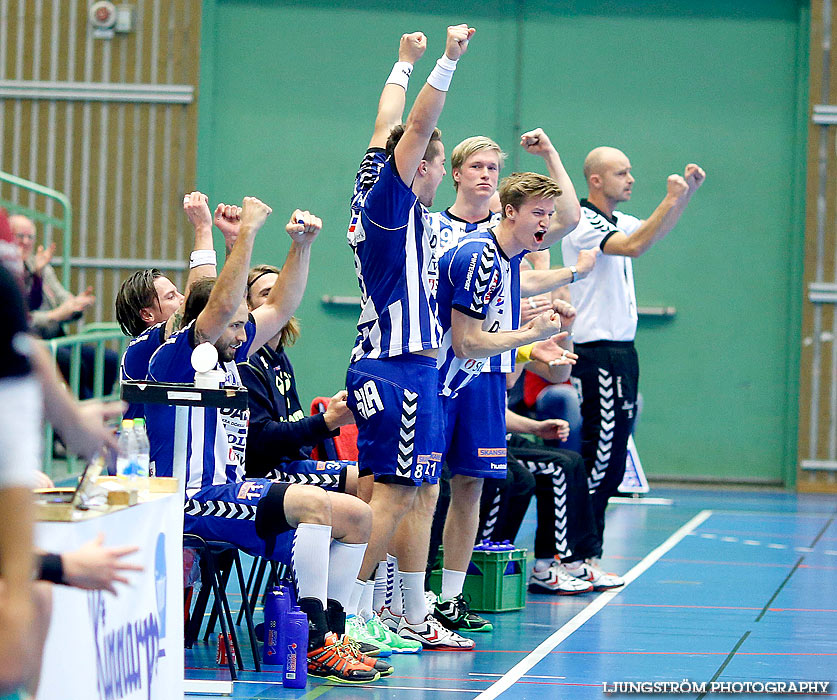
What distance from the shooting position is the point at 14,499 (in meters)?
1.80

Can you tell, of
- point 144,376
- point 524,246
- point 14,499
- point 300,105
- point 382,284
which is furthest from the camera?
point 300,105

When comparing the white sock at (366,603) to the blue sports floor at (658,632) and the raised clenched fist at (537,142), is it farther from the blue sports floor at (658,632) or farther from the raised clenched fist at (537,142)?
the raised clenched fist at (537,142)

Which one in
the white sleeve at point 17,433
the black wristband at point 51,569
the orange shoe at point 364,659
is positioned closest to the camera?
the white sleeve at point 17,433

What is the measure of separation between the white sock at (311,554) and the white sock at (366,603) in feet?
1.80

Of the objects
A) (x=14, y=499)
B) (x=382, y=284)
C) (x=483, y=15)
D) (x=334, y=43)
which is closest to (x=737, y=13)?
(x=483, y=15)

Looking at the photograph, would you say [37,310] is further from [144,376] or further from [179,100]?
[144,376]

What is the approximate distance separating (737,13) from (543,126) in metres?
2.14

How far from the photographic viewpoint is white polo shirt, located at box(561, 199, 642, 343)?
21.6 ft

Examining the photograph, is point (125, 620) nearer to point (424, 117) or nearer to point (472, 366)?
point (424, 117)

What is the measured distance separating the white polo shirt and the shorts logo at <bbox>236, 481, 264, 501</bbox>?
8.91ft

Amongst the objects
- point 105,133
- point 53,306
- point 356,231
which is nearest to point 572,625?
point 356,231

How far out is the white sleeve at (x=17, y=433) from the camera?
178cm

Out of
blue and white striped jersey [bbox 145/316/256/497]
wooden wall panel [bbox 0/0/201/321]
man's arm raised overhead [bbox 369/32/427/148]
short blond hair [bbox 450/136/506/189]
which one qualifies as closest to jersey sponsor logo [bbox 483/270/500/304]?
short blond hair [bbox 450/136/506/189]

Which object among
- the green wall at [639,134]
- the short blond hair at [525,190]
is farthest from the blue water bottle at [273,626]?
the green wall at [639,134]
